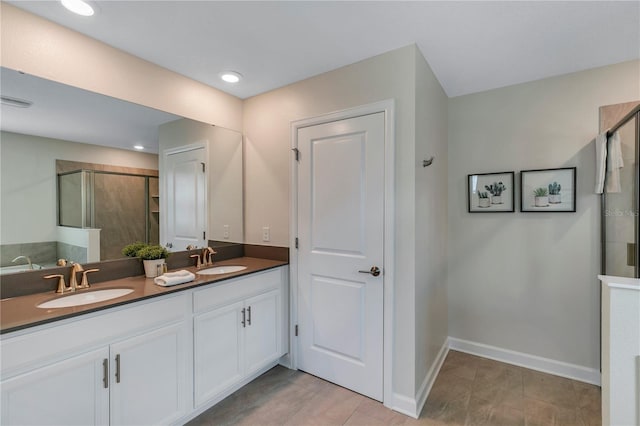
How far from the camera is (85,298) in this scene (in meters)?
1.71

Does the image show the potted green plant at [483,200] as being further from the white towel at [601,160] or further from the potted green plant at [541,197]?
the white towel at [601,160]

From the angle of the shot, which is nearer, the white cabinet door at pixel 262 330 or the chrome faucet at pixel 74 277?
the chrome faucet at pixel 74 277

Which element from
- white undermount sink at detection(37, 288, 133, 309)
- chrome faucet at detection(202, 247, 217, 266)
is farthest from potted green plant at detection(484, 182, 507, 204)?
white undermount sink at detection(37, 288, 133, 309)

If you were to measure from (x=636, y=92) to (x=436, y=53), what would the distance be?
1585 mm

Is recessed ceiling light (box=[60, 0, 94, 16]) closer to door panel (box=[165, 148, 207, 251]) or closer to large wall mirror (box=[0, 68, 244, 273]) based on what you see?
large wall mirror (box=[0, 68, 244, 273])

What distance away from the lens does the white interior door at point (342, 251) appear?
212cm

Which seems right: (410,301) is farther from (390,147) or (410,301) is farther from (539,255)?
(539,255)

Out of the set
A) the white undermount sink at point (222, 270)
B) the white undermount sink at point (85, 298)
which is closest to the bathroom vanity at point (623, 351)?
the white undermount sink at point (222, 270)

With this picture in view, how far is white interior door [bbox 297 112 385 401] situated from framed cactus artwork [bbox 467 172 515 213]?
131 centimetres

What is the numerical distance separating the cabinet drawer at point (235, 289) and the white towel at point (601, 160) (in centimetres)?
261

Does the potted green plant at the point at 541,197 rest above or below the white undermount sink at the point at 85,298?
above

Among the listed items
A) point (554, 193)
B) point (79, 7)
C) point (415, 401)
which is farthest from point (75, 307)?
point (554, 193)

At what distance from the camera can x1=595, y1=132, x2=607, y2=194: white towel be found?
2168 millimetres

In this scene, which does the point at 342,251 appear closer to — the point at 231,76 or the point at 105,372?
the point at 105,372
